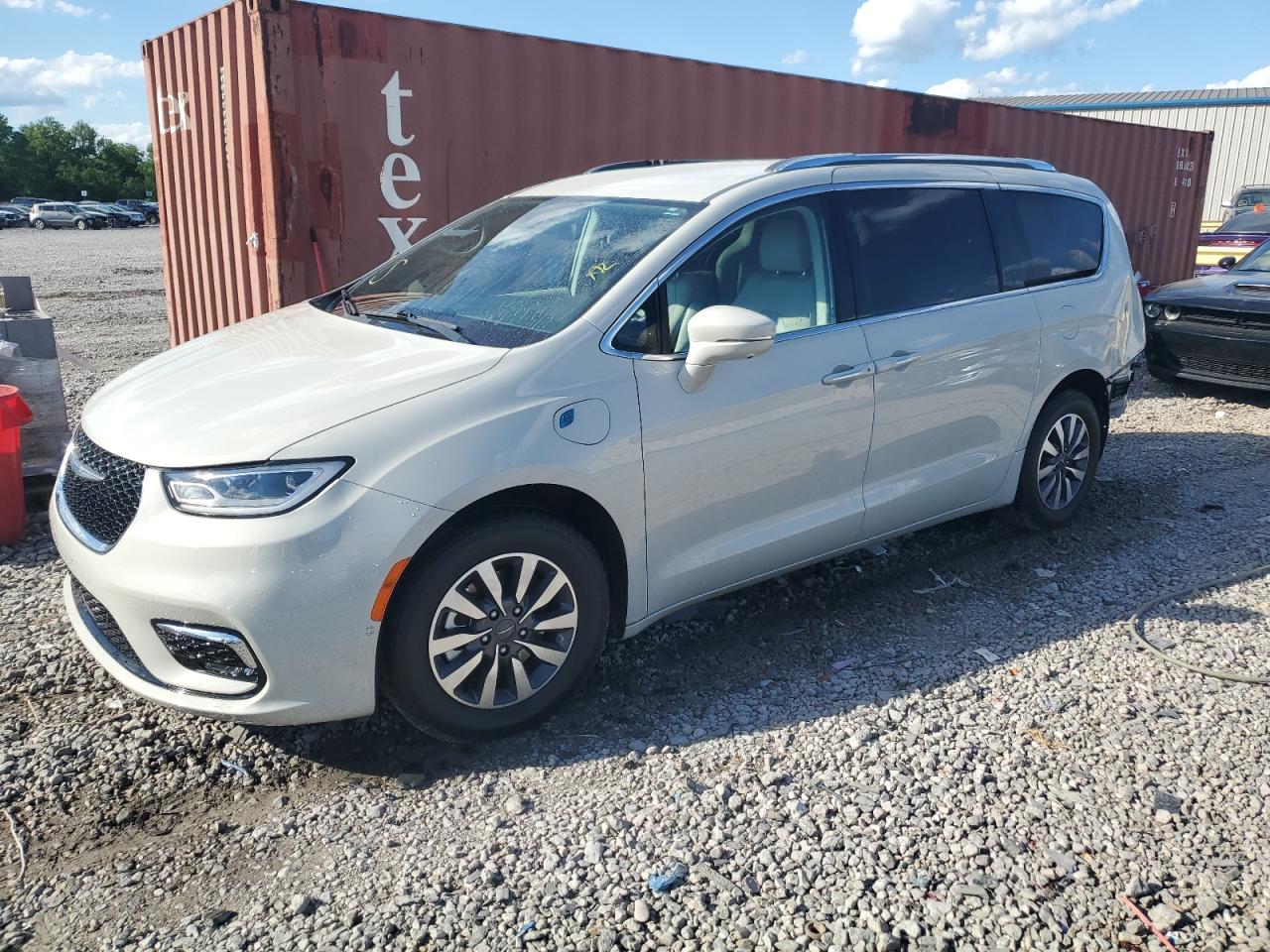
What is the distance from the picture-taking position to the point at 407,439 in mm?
2986

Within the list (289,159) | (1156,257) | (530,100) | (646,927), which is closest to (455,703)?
(646,927)

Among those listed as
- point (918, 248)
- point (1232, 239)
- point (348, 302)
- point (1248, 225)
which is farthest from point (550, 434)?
point (1248, 225)

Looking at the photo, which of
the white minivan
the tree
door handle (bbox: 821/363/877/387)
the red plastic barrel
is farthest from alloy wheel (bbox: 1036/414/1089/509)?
the tree

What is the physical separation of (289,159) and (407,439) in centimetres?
395

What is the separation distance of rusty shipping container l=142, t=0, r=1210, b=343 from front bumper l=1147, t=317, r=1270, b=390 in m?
3.39

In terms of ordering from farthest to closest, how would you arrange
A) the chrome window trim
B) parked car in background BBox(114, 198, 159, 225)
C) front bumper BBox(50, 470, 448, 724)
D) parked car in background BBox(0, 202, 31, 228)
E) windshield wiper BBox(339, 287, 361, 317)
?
1. parked car in background BBox(114, 198, 159, 225)
2. parked car in background BBox(0, 202, 31, 228)
3. windshield wiper BBox(339, 287, 361, 317)
4. the chrome window trim
5. front bumper BBox(50, 470, 448, 724)

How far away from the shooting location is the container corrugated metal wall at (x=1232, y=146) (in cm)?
3195

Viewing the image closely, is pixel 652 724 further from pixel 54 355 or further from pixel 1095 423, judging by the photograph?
pixel 54 355

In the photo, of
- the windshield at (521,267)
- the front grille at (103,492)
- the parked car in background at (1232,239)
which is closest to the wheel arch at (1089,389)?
the windshield at (521,267)

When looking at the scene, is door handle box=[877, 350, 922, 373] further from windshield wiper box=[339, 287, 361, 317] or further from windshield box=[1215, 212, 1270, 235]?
windshield box=[1215, 212, 1270, 235]

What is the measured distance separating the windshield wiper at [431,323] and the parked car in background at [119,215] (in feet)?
199

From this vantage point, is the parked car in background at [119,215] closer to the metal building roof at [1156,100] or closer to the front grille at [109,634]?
the metal building roof at [1156,100]

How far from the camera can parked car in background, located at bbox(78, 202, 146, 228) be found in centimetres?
5712

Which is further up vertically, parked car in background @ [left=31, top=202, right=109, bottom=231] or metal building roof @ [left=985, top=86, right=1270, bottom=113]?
metal building roof @ [left=985, top=86, right=1270, bottom=113]
